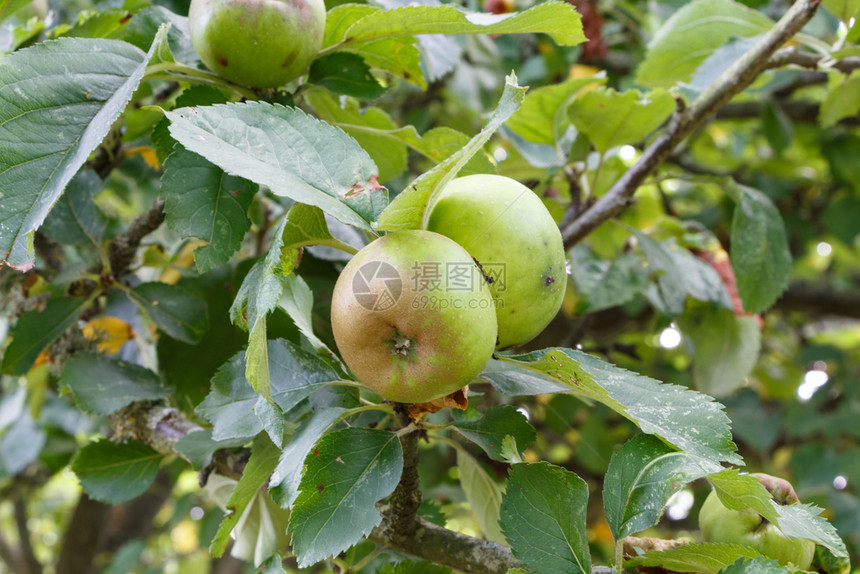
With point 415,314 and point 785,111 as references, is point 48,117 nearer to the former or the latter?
point 415,314

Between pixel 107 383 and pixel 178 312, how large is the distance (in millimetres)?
158

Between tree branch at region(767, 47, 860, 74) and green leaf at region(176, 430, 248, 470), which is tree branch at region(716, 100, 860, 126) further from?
green leaf at region(176, 430, 248, 470)

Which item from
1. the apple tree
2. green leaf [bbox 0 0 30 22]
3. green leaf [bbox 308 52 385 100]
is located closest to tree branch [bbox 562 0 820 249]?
the apple tree

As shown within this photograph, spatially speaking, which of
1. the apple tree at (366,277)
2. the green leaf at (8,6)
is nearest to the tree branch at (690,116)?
the apple tree at (366,277)

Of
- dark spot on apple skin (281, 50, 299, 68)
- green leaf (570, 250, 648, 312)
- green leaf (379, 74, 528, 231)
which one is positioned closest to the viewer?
green leaf (379, 74, 528, 231)

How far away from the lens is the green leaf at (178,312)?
107cm

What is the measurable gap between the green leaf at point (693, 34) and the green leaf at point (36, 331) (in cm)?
120

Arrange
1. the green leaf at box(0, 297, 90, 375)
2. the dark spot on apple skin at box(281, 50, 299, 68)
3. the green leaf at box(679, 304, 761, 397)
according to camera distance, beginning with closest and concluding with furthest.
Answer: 1. the dark spot on apple skin at box(281, 50, 299, 68)
2. the green leaf at box(0, 297, 90, 375)
3. the green leaf at box(679, 304, 761, 397)

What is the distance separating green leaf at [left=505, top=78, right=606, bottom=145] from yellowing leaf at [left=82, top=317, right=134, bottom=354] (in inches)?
32.4

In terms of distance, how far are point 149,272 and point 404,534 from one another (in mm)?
882

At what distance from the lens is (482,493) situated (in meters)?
1.00

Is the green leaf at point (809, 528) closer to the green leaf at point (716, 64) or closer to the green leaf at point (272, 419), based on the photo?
the green leaf at point (272, 419)

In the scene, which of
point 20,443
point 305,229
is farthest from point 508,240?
point 20,443

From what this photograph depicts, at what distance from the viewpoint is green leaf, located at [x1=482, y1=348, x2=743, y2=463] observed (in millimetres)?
631
